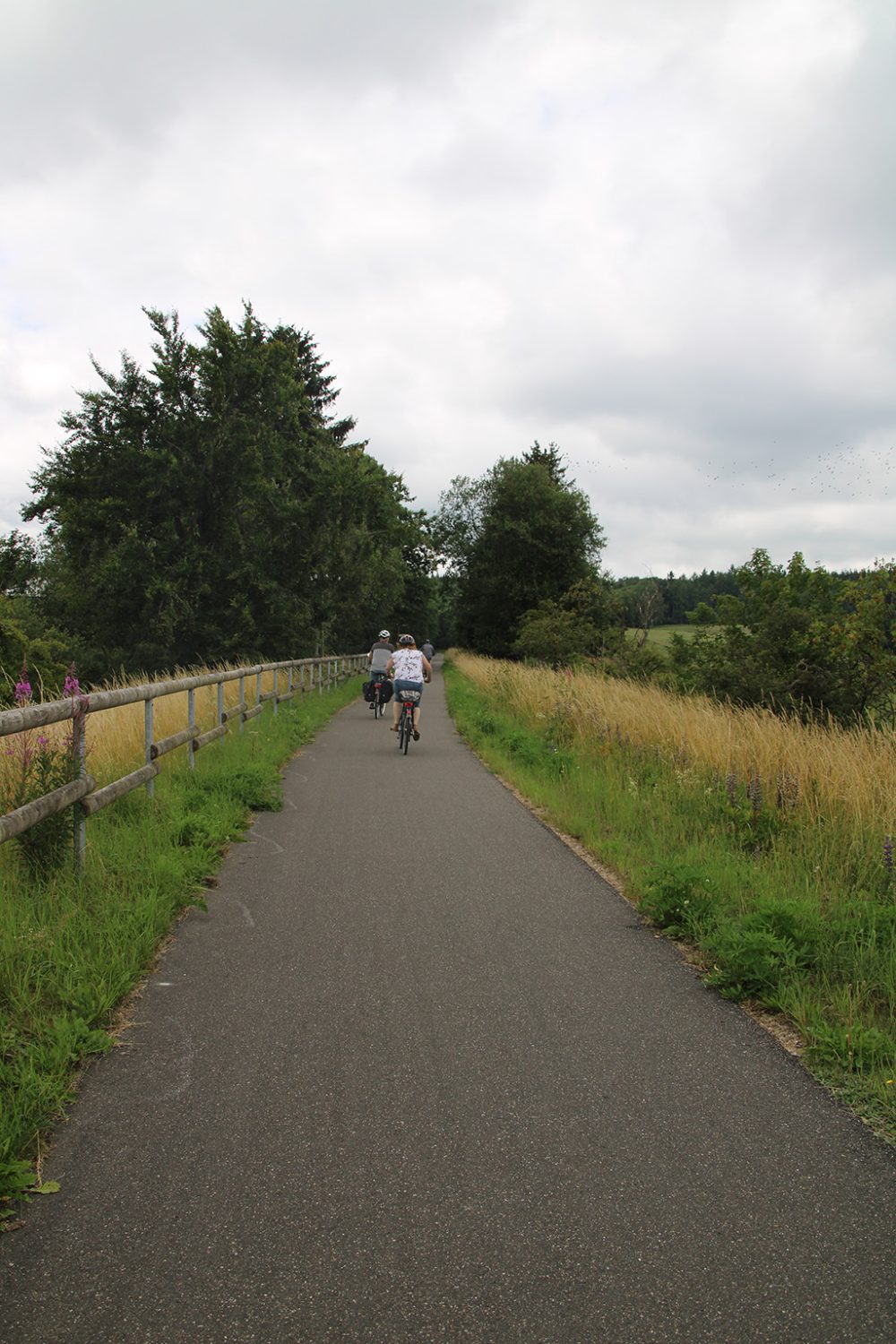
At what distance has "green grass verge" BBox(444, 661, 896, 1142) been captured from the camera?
3797mm

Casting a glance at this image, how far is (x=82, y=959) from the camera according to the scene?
4438 millimetres

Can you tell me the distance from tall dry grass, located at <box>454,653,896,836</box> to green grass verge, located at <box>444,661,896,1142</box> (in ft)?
0.92

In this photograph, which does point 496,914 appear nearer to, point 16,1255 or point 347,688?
point 16,1255

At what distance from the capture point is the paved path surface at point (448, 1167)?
7.51 ft

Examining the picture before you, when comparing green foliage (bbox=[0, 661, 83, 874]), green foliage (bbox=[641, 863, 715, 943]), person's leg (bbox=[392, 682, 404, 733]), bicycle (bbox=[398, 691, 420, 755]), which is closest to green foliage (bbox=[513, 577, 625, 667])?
person's leg (bbox=[392, 682, 404, 733])

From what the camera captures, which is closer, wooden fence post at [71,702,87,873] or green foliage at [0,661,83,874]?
green foliage at [0,661,83,874]

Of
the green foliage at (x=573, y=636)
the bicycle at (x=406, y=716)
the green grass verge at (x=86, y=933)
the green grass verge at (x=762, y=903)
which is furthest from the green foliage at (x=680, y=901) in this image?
the green foliage at (x=573, y=636)

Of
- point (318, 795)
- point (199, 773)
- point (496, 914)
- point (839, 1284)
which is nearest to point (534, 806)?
point (318, 795)

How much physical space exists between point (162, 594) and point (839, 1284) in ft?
95.4

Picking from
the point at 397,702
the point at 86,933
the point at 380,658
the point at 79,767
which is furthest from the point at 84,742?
the point at 380,658

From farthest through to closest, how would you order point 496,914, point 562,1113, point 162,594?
point 162,594 < point 496,914 < point 562,1113

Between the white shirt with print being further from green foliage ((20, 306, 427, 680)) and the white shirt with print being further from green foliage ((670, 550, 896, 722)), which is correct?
green foliage ((20, 306, 427, 680))

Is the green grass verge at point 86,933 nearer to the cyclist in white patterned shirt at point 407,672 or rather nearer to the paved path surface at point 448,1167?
the paved path surface at point 448,1167

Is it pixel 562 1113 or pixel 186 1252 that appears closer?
pixel 186 1252
